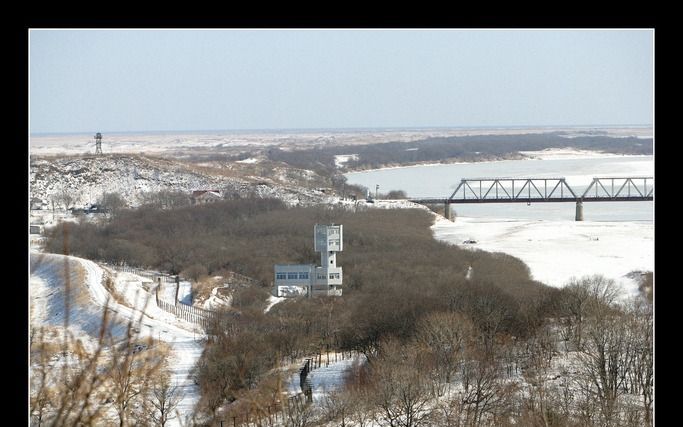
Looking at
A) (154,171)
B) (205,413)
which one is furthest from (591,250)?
(154,171)

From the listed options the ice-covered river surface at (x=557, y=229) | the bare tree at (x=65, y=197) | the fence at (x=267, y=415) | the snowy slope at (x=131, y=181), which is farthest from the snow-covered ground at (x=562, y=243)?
the bare tree at (x=65, y=197)

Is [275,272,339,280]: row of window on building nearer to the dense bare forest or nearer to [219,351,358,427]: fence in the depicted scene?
the dense bare forest

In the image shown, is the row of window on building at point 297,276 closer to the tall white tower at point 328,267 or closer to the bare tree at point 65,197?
the tall white tower at point 328,267

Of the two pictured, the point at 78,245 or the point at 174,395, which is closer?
the point at 174,395

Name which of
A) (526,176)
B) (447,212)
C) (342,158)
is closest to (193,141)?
(342,158)

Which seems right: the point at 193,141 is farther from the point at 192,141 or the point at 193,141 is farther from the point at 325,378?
the point at 325,378

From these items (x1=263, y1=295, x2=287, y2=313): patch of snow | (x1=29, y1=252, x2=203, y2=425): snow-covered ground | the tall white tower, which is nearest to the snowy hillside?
the tall white tower
